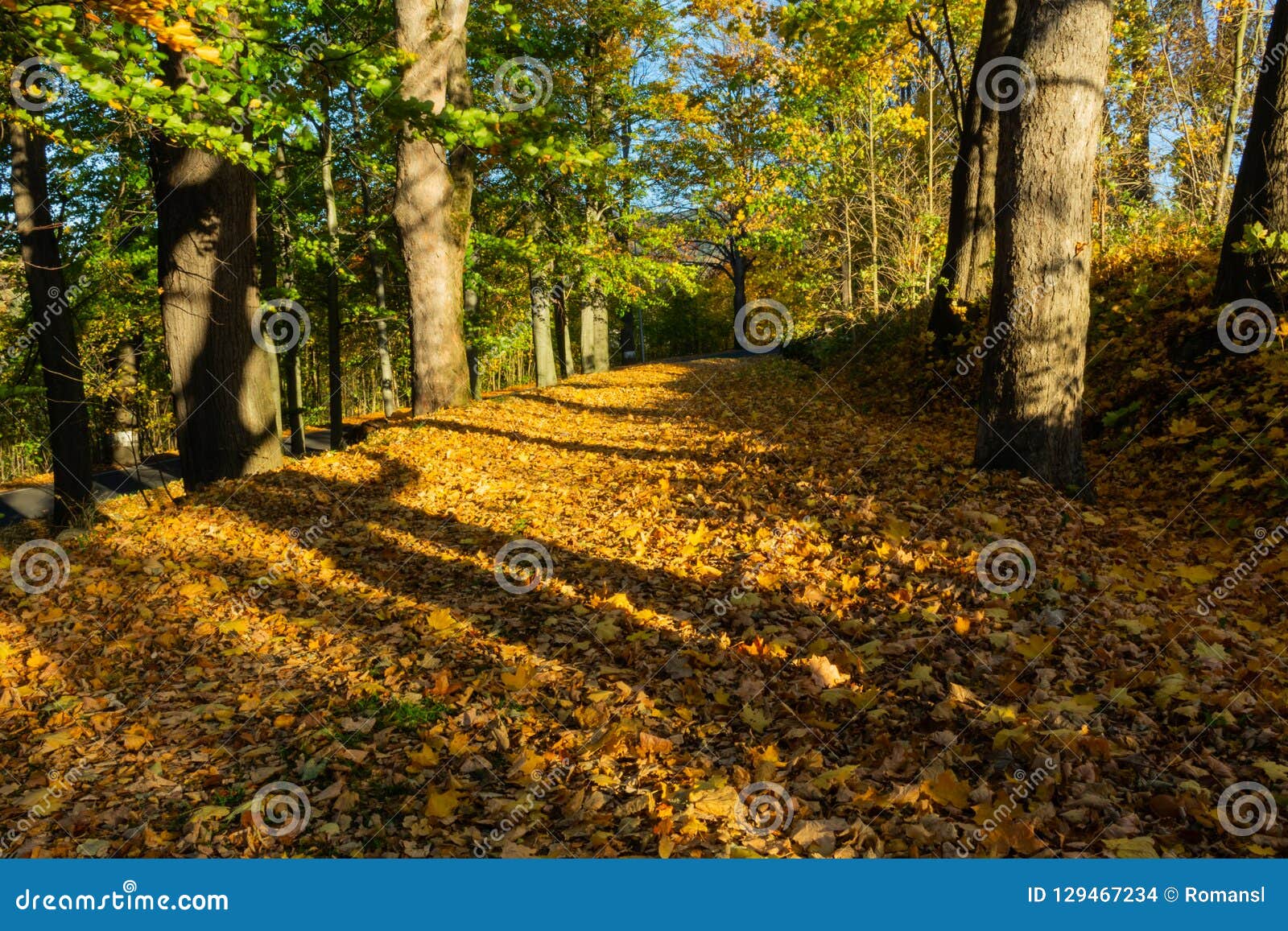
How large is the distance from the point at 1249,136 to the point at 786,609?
641cm

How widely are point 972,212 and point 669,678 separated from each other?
32.7 ft

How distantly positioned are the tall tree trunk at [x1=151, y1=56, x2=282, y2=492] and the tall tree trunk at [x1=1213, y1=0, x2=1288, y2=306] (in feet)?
33.6

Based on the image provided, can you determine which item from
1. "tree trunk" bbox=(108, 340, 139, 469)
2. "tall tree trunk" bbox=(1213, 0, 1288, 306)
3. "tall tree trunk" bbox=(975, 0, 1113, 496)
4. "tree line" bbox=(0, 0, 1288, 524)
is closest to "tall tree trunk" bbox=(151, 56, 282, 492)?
"tree line" bbox=(0, 0, 1288, 524)

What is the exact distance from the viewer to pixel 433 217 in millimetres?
12078

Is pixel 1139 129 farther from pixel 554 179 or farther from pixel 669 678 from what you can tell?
pixel 669 678

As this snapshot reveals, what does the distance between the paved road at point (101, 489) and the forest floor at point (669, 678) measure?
37.8 ft

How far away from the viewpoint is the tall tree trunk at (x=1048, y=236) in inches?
234

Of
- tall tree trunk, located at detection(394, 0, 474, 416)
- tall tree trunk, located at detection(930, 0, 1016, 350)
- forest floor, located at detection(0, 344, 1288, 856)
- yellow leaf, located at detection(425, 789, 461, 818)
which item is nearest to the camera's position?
forest floor, located at detection(0, 344, 1288, 856)

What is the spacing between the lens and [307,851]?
2.96 metres

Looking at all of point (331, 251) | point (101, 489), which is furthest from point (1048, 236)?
point (101, 489)

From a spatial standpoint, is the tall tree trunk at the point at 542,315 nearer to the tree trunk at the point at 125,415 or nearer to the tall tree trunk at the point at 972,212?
the tall tree trunk at the point at 972,212

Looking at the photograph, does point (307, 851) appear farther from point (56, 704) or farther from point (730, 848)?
point (56, 704)

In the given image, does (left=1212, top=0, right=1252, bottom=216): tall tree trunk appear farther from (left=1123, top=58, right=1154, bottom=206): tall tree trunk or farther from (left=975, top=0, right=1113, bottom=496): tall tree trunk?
(left=975, top=0, right=1113, bottom=496): tall tree trunk

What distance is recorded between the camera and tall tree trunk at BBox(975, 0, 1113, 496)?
595cm
